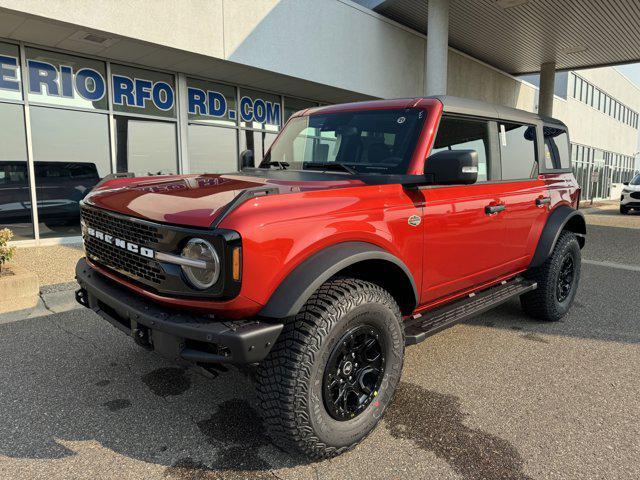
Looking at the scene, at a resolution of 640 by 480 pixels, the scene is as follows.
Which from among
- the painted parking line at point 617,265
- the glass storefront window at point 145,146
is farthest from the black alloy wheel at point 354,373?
the glass storefront window at point 145,146

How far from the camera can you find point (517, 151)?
378 cm

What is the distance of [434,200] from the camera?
2.85 m

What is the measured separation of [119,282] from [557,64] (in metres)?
20.5

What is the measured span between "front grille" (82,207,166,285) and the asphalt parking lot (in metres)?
0.60

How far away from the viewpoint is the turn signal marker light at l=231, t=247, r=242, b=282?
1932 millimetres

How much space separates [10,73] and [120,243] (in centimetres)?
721

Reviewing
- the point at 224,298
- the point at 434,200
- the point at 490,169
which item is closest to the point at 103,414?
the point at 224,298

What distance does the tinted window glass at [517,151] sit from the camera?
3.59 metres

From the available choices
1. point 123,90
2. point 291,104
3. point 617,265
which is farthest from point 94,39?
point 617,265

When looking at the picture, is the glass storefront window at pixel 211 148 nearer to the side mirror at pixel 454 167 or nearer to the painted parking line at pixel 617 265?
the painted parking line at pixel 617 265

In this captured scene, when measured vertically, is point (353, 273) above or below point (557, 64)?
below

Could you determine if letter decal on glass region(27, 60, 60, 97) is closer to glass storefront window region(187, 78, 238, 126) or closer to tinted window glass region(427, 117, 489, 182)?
glass storefront window region(187, 78, 238, 126)

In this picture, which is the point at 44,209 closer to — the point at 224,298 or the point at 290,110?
the point at 290,110

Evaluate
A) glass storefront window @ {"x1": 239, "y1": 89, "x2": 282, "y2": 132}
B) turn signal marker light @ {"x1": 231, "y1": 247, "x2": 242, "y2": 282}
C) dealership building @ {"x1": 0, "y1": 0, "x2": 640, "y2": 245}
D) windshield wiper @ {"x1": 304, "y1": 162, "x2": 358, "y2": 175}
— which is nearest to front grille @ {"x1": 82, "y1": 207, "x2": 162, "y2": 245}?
turn signal marker light @ {"x1": 231, "y1": 247, "x2": 242, "y2": 282}
